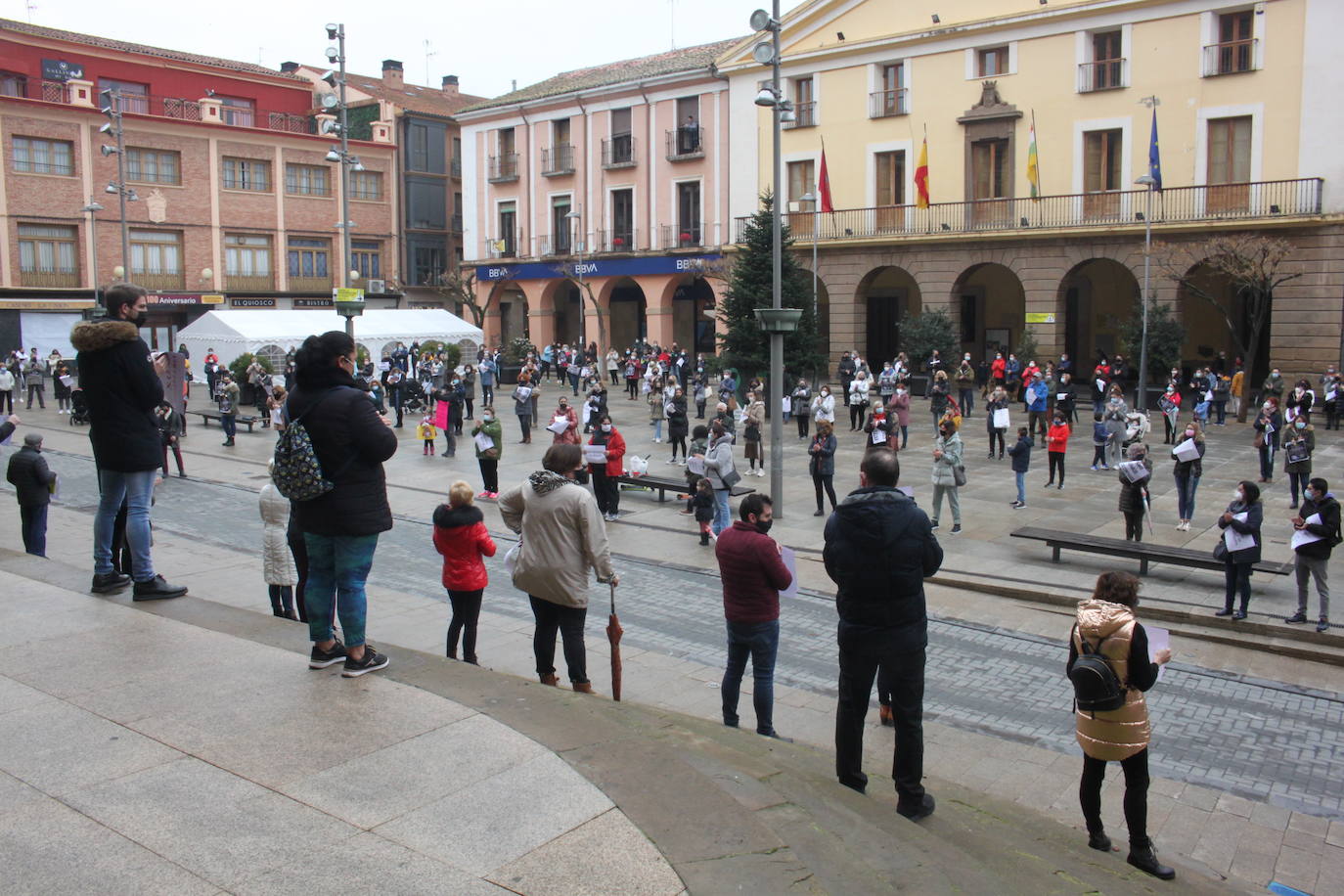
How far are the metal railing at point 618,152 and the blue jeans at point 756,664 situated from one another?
39444mm

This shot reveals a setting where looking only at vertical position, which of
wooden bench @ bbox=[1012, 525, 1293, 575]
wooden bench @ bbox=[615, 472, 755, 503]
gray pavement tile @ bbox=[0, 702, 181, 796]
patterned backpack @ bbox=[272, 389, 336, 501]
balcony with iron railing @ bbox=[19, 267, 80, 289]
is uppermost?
balcony with iron railing @ bbox=[19, 267, 80, 289]

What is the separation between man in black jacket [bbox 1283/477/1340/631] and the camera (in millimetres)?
10250

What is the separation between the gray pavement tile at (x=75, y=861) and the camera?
3482 mm

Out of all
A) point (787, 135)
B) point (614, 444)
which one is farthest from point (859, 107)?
point (614, 444)

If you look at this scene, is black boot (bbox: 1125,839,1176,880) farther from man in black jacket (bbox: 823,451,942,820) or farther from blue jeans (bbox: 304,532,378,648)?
blue jeans (bbox: 304,532,378,648)

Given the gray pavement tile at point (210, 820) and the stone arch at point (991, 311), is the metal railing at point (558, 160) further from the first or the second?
the gray pavement tile at point (210, 820)

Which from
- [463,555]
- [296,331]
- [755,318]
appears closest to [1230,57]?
[755,318]

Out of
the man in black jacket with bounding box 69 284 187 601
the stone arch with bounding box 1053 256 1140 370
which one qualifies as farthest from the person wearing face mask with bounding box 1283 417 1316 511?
the stone arch with bounding box 1053 256 1140 370

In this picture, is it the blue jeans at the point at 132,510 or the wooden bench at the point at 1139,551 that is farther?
the wooden bench at the point at 1139,551

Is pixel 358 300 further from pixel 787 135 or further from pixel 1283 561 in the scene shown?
pixel 787 135

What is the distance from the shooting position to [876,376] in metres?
39.3

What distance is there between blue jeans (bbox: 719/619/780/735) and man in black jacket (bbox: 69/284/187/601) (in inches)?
145

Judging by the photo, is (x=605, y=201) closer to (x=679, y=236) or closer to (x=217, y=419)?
(x=679, y=236)

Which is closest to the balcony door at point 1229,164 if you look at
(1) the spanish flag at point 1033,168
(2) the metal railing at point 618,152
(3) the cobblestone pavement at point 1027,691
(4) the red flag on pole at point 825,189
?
(1) the spanish flag at point 1033,168
